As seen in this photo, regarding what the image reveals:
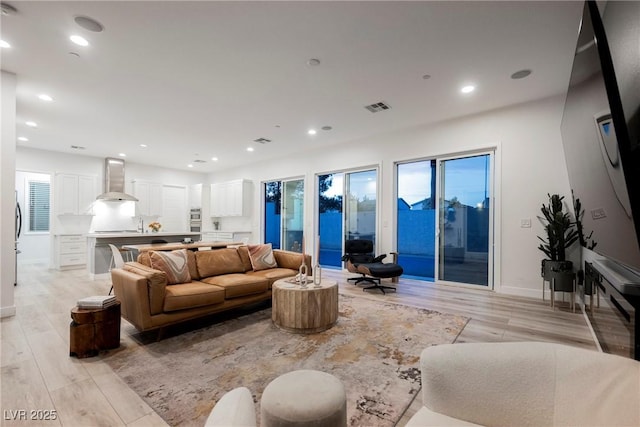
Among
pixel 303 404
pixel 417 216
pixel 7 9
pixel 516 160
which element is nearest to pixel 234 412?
pixel 303 404

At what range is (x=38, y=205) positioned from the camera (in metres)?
8.05

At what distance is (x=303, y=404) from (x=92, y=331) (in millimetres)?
2302

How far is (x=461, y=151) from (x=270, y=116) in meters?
3.38

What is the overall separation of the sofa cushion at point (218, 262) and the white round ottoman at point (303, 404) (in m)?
2.66

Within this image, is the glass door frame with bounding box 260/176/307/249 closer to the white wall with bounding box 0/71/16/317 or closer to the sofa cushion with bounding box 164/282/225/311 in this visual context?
the sofa cushion with bounding box 164/282/225/311

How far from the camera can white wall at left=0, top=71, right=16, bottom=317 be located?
3322mm

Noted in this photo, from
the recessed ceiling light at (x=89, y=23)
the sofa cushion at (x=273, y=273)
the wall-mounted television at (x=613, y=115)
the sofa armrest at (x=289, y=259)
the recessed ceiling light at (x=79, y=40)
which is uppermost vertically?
the recessed ceiling light at (x=89, y=23)

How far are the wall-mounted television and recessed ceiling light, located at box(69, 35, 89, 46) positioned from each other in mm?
3979

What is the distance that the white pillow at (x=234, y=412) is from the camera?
2.37ft

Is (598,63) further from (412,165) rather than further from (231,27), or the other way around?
(412,165)

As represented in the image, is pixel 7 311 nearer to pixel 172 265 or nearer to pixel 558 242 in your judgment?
pixel 172 265

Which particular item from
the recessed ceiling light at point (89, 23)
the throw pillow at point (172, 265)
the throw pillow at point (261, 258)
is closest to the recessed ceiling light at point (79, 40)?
the recessed ceiling light at point (89, 23)

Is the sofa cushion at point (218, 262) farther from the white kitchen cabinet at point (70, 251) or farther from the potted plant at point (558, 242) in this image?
the white kitchen cabinet at point (70, 251)

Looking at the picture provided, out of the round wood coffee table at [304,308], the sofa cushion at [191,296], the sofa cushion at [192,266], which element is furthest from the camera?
the sofa cushion at [192,266]
